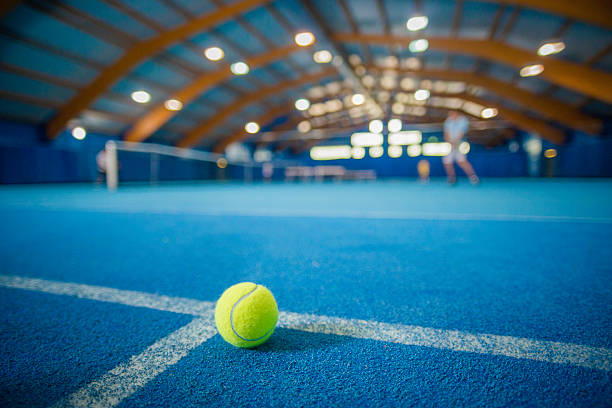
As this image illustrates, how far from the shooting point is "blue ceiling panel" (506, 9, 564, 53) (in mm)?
10445

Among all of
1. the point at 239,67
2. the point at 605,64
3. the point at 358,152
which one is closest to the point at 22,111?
the point at 239,67

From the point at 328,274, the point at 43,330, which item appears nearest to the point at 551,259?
the point at 328,274

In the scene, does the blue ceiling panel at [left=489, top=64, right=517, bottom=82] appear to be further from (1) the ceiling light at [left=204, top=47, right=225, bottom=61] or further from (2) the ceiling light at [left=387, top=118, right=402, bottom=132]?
(1) the ceiling light at [left=204, top=47, right=225, bottom=61]

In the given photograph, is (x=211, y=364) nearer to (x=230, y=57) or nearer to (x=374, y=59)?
(x=230, y=57)

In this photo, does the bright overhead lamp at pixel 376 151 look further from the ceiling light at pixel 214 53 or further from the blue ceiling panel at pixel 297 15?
the ceiling light at pixel 214 53

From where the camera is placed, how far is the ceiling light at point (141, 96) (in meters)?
15.7

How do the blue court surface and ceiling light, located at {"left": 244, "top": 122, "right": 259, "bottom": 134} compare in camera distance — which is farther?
ceiling light, located at {"left": 244, "top": 122, "right": 259, "bottom": 134}

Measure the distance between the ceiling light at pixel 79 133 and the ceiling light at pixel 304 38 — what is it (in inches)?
511

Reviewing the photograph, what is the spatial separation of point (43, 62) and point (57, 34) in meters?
1.71

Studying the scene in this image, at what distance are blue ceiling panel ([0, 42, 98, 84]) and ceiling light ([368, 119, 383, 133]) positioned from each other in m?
19.2

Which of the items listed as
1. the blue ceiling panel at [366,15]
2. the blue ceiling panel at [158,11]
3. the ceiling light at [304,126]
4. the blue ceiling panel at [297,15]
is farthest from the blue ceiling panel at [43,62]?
the ceiling light at [304,126]

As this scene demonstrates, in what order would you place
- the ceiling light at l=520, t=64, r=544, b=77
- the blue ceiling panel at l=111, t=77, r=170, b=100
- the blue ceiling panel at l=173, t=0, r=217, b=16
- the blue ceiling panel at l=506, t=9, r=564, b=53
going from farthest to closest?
1. the blue ceiling panel at l=111, t=77, r=170, b=100
2. the ceiling light at l=520, t=64, r=544, b=77
3. the blue ceiling panel at l=173, t=0, r=217, b=16
4. the blue ceiling panel at l=506, t=9, r=564, b=53

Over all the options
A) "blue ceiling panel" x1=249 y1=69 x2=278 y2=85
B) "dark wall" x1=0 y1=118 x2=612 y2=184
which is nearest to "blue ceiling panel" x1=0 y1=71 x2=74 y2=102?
"dark wall" x1=0 y1=118 x2=612 y2=184

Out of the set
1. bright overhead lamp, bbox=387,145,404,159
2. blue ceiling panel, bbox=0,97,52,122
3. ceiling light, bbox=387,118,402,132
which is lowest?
bright overhead lamp, bbox=387,145,404,159
